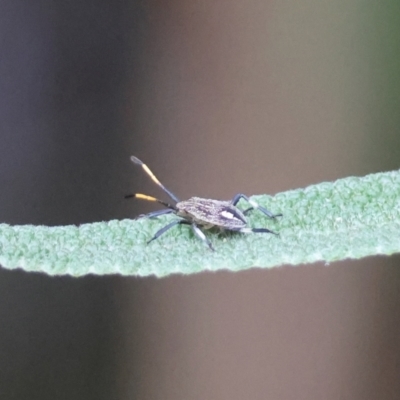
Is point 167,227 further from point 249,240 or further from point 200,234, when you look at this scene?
point 249,240

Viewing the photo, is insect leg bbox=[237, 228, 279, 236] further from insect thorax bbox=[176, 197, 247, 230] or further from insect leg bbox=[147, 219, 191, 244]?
insect leg bbox=[147, 219, 191, 244]

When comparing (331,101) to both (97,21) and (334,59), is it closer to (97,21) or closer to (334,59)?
(334,59)

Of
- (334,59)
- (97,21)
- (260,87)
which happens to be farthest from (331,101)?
(97,21)

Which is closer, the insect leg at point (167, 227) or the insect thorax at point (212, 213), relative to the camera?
the insect leg at point (167, 227)

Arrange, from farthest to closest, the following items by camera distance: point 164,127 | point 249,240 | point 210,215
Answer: point 164,127, point 210,215, point 249,240

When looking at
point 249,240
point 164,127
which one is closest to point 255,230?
point 249,240

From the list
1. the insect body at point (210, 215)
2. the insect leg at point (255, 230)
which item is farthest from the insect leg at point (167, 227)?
the insect leg at point (255, 230)

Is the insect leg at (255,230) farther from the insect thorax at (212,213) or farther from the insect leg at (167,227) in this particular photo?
the insect leg at (167,227)
